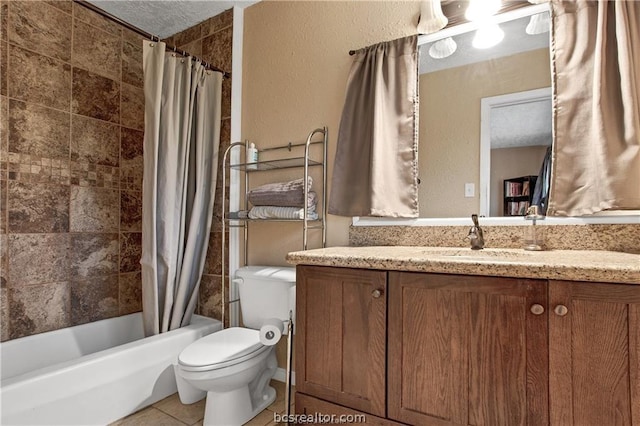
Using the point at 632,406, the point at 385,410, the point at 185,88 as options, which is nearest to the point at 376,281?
the point at 385,410

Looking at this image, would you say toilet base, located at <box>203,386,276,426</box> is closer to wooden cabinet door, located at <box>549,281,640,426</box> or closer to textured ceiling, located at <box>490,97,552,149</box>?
wooden cabinet door, located at <box>549,281,640,426</box>

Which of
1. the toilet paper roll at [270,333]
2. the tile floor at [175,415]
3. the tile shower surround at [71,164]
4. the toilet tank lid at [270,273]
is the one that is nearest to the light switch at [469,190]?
the toilet tank lid at [270,273]

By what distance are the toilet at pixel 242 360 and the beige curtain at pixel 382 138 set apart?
569 millimetres

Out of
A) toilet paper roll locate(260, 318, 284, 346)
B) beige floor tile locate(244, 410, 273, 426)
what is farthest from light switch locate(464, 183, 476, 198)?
beige floor tile locate(244, 410, 273, 426)

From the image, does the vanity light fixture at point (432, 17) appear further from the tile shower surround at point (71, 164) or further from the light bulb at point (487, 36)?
the tile shower surround at point (71, 164)

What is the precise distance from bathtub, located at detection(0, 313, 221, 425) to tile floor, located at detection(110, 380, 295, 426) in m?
0.04

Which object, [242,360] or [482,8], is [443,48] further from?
[242,360]

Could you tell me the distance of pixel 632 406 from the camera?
803mm

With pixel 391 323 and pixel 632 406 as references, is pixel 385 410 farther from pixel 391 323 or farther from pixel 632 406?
pixel 632 406

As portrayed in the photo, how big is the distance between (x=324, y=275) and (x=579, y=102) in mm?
1202

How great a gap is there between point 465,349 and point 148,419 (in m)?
1.58

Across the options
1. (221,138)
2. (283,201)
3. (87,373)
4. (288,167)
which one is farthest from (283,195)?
(87,373)

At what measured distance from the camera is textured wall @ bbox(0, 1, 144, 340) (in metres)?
1.83

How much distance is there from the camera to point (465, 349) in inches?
38.1
